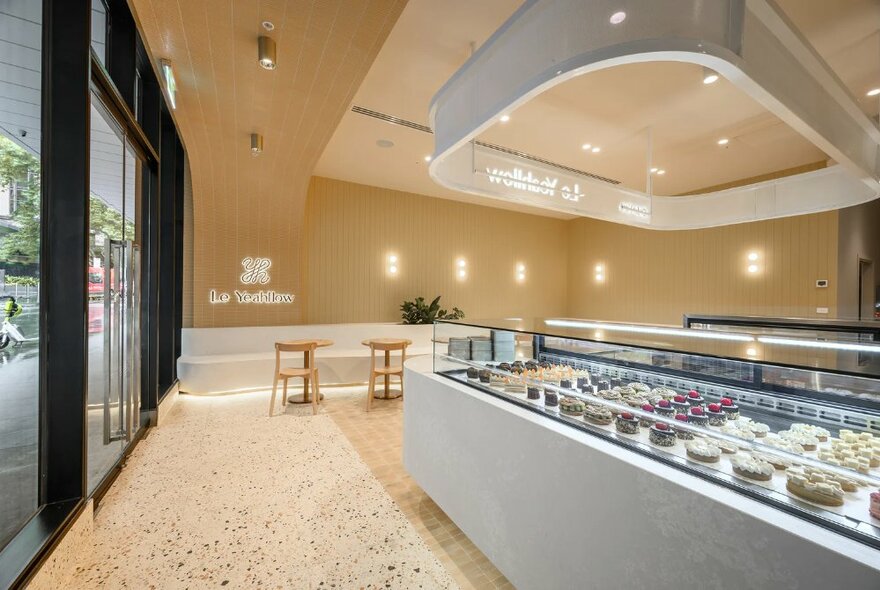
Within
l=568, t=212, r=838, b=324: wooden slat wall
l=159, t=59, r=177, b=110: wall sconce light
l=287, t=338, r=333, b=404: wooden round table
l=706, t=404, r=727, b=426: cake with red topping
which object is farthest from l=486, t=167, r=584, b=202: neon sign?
l=568, t=212, r=838, b=324: wooden slat wall

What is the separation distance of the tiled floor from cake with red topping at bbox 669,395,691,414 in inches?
→ 48.3

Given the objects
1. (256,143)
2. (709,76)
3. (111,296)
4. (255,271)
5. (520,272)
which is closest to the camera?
(111,296)

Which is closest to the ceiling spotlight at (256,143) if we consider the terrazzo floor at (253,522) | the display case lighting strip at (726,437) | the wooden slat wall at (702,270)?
the terrazzo floor at (253,522)

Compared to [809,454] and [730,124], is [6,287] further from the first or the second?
[730,124]

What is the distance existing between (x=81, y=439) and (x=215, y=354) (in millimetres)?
3874

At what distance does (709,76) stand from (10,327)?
4.95 meters

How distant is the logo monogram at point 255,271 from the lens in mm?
5895

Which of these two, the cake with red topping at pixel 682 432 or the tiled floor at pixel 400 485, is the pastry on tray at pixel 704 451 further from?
the tiled floor at pixel 400 485

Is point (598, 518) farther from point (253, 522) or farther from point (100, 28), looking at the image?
point (100, 28)

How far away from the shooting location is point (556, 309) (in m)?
9.42

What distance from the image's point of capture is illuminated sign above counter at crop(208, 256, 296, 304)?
228 inches

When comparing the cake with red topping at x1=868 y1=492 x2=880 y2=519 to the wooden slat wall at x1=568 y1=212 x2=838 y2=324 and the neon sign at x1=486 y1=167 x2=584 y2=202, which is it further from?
the wooden slat wall at x1=568 y1=212 x2=838 y2=324

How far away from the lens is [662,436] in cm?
141

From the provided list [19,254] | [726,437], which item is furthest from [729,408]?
[19,254]
